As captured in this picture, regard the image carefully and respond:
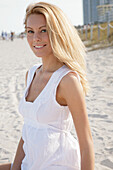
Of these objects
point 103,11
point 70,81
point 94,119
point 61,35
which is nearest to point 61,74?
point 70,81

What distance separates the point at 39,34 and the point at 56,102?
409 millimetres

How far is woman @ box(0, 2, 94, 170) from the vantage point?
130 centimetres

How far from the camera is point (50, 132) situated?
1424 mm

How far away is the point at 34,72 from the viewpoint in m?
1.80

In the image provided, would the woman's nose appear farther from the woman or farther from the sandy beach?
the sandy beach

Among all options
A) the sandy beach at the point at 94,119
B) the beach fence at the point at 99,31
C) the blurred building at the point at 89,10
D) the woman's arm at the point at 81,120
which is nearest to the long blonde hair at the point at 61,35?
the woman's arm at the point at 81,120

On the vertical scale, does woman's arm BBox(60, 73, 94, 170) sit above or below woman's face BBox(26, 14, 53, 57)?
below

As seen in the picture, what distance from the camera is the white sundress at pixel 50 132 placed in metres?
1.38

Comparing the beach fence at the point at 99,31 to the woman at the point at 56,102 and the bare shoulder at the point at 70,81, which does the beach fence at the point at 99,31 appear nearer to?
the woman at the point at 56,102

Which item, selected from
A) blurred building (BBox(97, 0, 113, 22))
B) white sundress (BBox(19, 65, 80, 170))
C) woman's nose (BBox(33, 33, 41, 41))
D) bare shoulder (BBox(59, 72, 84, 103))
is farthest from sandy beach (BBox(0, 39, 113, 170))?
blurred building (BBox(97, 0, 113, 22))

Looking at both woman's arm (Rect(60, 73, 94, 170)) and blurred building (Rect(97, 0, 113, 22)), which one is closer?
woman's arm (Rect(60, 73, 94, 170))

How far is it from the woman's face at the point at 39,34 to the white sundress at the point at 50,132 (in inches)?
5.8

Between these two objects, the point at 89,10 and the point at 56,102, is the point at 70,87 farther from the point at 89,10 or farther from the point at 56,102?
the point at 89,10

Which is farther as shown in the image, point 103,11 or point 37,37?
point 103,11
